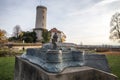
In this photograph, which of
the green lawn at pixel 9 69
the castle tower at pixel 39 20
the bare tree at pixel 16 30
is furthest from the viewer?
the bare tree at pixel 16 30

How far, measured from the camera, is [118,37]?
25844mm

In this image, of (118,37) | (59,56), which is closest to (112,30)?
(118,37)

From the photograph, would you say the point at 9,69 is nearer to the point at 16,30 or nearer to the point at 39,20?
the point at 39,20

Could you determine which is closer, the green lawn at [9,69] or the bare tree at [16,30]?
the green lawn at [9,69]

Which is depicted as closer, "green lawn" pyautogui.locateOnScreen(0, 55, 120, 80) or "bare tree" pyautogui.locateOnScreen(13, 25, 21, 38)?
"green lawn" pyautogui.locateOnScreen(0, 55, 120, 80)

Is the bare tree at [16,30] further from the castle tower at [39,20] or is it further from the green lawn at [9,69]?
the green lawn at [9,69]

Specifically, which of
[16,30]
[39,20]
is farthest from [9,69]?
[16,30]

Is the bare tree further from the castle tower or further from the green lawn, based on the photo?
the green lawn

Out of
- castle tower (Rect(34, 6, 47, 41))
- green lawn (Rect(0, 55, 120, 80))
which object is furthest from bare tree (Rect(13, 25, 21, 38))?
green lawn (Rect(0, 55, 120, 80))

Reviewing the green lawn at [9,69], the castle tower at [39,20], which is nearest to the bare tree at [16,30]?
the castle tower at [39,20]

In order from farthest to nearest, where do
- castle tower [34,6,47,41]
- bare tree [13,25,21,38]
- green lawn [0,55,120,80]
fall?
bare tree [13,25,21,38] < castle tower [34,6,47,41] < green lawn [0,55,120,80]

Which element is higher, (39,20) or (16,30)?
(39,20)

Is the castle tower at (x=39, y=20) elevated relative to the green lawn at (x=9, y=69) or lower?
elevated

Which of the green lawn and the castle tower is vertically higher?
the castle tower
